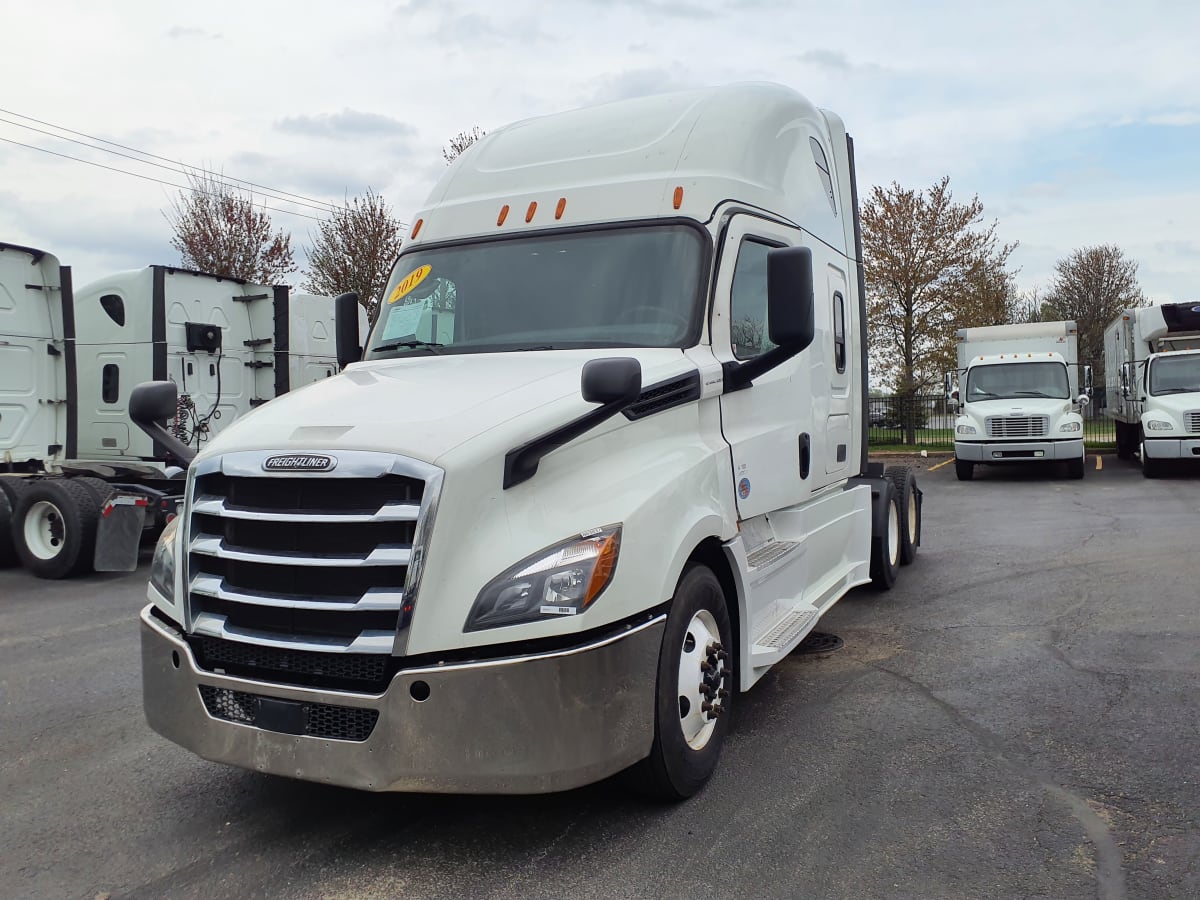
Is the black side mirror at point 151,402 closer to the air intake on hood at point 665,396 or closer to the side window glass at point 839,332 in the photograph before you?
the air intake on hood at point 665,396

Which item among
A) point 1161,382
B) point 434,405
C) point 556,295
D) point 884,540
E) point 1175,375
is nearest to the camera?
point 434,405

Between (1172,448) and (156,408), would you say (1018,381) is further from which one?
(156,408)

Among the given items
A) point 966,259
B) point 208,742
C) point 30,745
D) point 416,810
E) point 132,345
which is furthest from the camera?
point 966,259

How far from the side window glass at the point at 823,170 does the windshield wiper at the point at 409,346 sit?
3.11 meters

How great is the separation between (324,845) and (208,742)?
576 mm

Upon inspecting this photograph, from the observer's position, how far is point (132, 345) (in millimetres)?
11492

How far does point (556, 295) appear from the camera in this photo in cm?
486

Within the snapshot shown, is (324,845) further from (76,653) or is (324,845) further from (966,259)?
(966,259)

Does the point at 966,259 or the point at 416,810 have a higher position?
the point at 966,259

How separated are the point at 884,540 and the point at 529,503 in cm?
527

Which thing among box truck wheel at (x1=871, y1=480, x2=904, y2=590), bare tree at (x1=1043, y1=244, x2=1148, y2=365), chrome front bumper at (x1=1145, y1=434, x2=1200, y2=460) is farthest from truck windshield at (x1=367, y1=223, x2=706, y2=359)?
bare tree at (x1=1043, y1=244, x2=1148, y2=365)

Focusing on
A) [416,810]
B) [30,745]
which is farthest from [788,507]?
[30,745]

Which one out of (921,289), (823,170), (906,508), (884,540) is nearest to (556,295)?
(823,170)

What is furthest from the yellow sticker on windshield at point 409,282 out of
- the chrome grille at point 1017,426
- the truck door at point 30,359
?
the chrome grille at point 1017,426
